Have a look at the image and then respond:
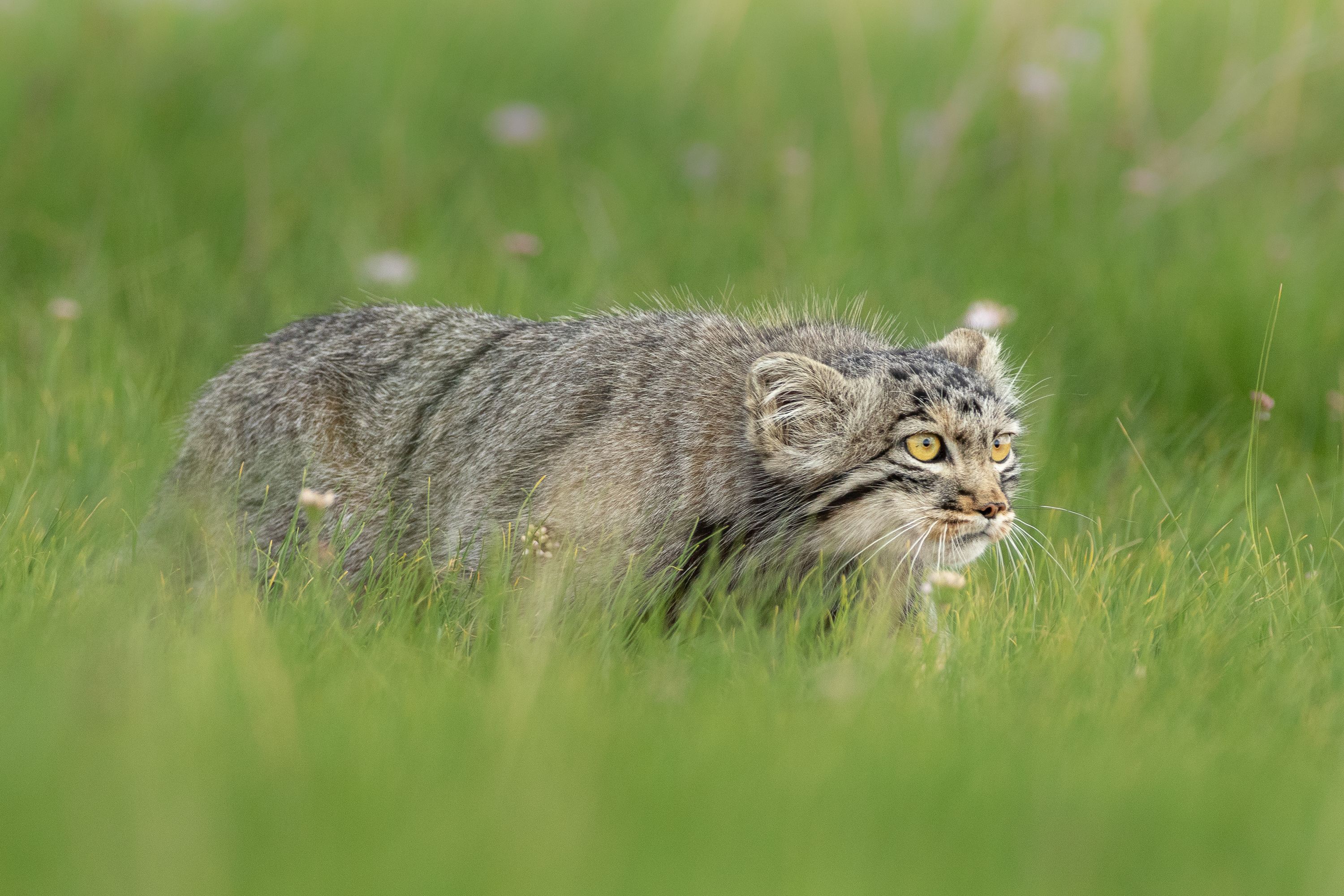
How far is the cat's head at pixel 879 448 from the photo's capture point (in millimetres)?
4715

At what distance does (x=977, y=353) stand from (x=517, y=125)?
14.3ft

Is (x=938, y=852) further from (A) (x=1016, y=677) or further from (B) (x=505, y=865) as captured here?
(A) (x=1016, y=677)

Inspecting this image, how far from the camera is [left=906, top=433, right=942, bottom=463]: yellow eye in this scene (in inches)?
188

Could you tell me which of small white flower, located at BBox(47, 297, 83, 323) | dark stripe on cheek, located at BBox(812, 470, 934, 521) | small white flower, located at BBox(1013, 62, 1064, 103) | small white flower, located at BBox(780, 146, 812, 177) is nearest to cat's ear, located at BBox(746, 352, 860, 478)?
dark stripe on cheek, located at BBox(812, 470, 934, 521)

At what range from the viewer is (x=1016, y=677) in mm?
3850

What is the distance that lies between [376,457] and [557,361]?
0.80 meters

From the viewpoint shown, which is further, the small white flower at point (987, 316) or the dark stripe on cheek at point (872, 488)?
the small white flower at point (987, 316)

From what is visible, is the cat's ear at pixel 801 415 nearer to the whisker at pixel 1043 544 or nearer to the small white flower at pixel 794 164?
the whisker at pixel 1043 544

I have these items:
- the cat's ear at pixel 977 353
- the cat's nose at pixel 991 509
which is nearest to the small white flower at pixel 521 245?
the cat's ear at pixel 977 353

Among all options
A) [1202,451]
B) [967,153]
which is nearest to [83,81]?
[967,153]

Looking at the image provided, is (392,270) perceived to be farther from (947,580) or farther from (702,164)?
(947,580)

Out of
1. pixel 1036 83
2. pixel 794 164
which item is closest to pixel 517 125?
pixel 794 164

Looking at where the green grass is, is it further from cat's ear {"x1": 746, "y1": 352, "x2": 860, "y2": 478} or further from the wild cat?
cat's ear {"x1": 746, "y1": 352, "x2": 860, "y2": 478}

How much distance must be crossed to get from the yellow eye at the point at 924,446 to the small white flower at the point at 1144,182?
3.96 m
